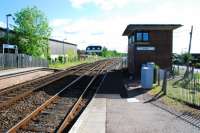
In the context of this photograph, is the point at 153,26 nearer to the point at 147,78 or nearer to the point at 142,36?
the point at 142,36

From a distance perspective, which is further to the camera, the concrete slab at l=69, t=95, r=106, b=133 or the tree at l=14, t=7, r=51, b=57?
the tree at l=14, t=7, r=51, b=57

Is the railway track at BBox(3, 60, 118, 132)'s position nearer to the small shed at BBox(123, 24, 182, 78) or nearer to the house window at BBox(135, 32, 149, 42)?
the small shed at BBox(123, 24, 182, 78)

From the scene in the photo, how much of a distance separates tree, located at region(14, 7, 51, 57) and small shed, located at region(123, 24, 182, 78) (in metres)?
26.6

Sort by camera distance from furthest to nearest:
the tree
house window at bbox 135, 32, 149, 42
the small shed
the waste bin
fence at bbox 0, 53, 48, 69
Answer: the tree < fence at bbox 0, 53, 48, 69 < house window at bbox 135, 32, 149, 42 < the small shed < the waste bin

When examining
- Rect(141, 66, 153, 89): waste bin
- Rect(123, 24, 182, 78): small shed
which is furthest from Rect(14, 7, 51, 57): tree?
Rect(141, 66, 153, 89): waste bin

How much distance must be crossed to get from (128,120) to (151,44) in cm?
1963

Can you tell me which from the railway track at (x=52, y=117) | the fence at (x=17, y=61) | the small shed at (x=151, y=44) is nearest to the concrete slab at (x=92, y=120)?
the railway track at (x=52, y=117)

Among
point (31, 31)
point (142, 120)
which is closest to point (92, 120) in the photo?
point (142, 120)

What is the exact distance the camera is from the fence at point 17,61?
1538 inches

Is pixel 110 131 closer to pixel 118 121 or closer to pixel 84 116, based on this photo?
pixel 118 121

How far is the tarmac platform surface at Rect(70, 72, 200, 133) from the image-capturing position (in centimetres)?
1005

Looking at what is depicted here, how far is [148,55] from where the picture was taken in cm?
3028

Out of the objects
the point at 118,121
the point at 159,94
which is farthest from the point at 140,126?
the point at 159,94

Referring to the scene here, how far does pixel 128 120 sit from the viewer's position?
1148 cm
